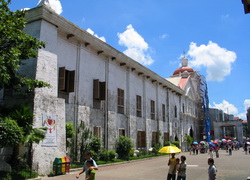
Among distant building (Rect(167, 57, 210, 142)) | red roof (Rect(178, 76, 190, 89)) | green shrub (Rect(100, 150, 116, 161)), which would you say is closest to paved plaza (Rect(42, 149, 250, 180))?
green shrub (Rect(100, 150, 116, 161))

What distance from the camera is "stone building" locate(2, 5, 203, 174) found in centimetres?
1241

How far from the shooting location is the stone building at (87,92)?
12.4 meters

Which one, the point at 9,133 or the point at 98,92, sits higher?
the point at 98,92

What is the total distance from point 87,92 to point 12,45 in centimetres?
711

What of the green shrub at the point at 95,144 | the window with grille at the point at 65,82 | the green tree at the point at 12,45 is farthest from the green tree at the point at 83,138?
the green tree at the point at 12,45

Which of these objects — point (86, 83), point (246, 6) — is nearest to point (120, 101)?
point (86, 83)

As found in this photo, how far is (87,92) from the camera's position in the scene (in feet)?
55.4

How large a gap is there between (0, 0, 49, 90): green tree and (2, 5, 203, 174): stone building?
6.30 feet

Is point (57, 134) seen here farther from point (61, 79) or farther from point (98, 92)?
point (98, 92)

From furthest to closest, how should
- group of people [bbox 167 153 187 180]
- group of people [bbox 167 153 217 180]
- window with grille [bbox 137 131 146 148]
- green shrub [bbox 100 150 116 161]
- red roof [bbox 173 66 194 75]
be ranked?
red roof [bbox 173 66 194 75] < window with grille [bbox 137 131 146 148] < green shrub [bbox 100 150 116 161] < group of people [bbox 167 153 187 180] < group of people [bbox 167 153 217 180]

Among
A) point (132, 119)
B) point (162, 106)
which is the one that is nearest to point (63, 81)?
point (132, 119)

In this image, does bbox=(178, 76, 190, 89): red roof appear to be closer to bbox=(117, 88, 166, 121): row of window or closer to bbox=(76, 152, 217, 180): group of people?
bbox=(117, 88, 166, 121): row of window

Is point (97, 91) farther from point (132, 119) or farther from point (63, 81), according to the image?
point (132, 119)

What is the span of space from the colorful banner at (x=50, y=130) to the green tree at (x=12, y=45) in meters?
1.93
